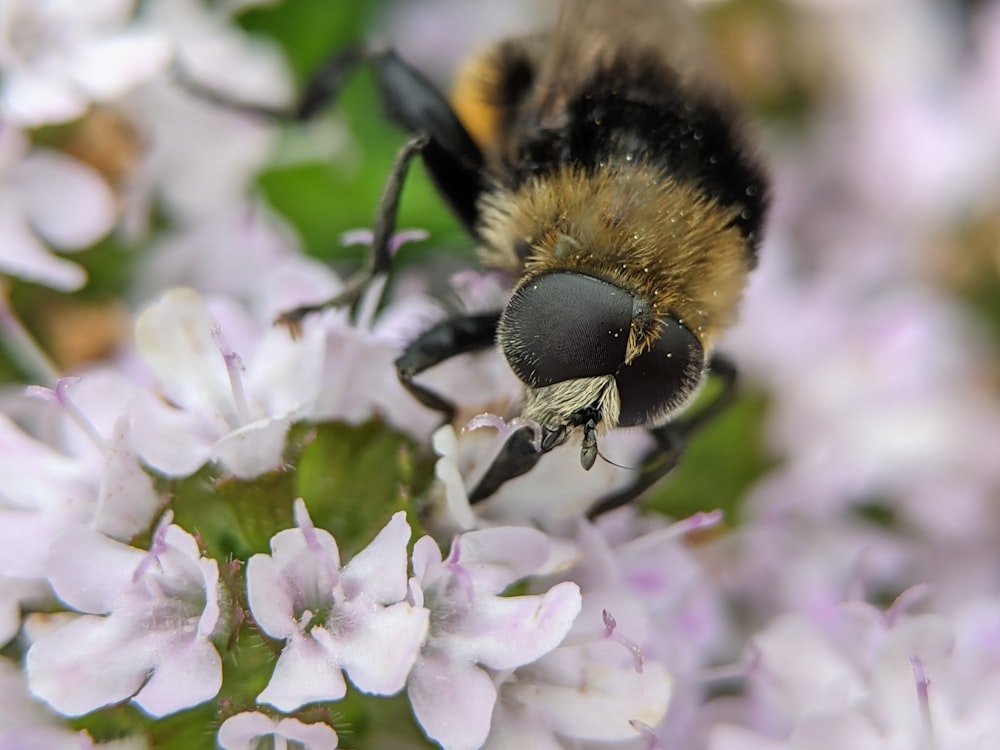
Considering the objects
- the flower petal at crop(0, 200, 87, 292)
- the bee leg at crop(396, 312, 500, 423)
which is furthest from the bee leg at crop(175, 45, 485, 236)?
the flower petal at crop(0, 200, 87, 292)

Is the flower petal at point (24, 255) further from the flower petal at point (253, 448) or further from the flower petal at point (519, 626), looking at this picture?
the flower petal at point (519, 626)

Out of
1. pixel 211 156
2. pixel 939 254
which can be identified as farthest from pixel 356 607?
pixel 939 254

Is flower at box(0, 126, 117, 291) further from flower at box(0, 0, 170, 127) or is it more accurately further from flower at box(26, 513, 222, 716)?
flower at box(26, 513, 222, 716)

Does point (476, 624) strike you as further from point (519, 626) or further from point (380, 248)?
point (380, 248)

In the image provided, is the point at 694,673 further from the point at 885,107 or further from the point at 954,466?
the point at 885,107

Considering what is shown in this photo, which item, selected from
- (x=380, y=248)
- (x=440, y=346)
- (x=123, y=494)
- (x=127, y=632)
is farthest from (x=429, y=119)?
(x=127, y=632)

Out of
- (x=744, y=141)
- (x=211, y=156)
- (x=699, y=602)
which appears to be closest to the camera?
(x=744, y=141)
